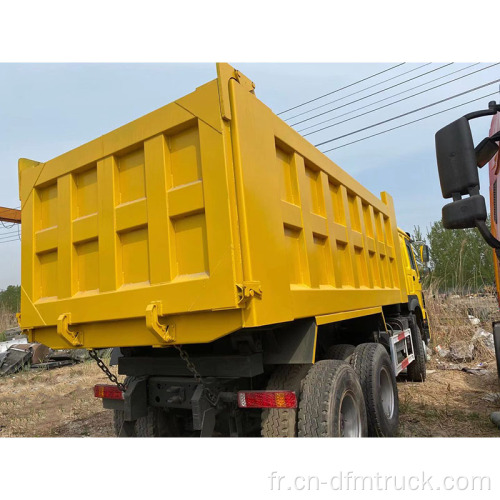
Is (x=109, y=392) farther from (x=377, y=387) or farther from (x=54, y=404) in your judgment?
(x=54, y=404)

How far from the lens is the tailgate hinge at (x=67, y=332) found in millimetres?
2895

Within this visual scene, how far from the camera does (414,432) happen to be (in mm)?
4305

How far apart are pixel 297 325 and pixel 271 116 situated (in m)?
1.44

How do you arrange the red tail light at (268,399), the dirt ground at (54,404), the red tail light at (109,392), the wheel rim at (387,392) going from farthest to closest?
the dirt ground at (54,404)
the wheel rim at (387,392)
the red tail light at (109,392)
the red tail light at (268,399)

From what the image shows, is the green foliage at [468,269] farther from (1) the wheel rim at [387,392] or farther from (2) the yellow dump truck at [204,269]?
(2) the yellow dump truck at [204,269]

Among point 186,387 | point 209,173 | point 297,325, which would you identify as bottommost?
point 186,387

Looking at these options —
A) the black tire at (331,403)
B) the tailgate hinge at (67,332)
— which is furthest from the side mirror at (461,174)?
the tailgate hinge at (67,332)

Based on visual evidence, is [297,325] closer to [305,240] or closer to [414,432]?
[305,240]

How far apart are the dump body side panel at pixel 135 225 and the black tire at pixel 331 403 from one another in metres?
1.03

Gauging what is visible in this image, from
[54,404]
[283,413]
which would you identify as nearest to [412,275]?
[283,413]

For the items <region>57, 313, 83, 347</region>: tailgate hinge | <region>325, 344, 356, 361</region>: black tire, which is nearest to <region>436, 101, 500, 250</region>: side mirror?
<region>325, 344, 356, 361</region>: black tire

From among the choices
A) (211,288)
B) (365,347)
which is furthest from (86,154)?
(365,347)

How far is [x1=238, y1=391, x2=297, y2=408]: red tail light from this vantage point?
254 cm

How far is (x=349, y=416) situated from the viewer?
3.07m
